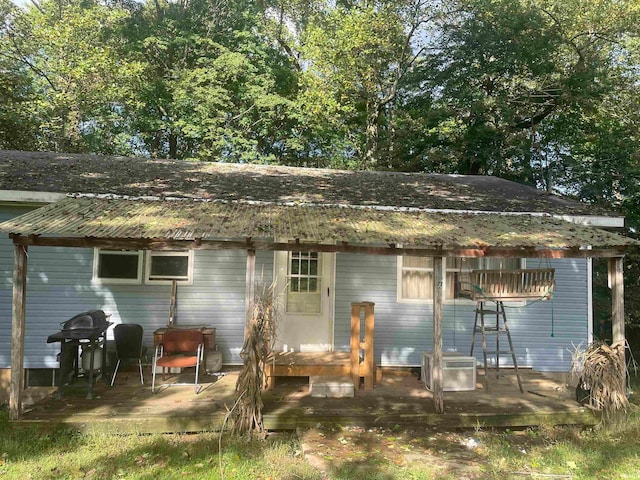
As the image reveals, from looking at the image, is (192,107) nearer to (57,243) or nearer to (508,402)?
(57,243)

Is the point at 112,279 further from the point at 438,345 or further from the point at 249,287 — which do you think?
the point at 438,345

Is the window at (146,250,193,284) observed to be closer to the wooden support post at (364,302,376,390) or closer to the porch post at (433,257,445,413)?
the wooden support post at (364,302,376,390)

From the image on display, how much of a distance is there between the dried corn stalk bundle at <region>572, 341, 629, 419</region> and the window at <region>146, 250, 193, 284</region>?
20.4 ft

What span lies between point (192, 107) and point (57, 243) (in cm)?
1349

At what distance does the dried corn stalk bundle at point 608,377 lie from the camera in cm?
557

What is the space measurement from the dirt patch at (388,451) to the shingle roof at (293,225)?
7.82 feet

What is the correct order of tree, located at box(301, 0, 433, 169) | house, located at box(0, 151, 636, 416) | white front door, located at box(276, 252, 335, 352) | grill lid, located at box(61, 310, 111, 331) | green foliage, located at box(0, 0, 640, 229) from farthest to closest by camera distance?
tree, located at box(301, 0, 433, 169)
green foliage, located at box(0, 0, 640, 229)
white front door, located at box(276, 252, 335, 352)
house, located at box(0, 151, 636, 416)
grill lid, located at box(61, 310, 111, 331)

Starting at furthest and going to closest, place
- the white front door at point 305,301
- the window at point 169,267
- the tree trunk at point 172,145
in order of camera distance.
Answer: the tree trunk at point 172,145 < the white front door at point 305,301 < the window at point 169,267

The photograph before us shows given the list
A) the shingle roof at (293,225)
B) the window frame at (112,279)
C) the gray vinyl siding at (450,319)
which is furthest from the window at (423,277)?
the window frame at (112,279)

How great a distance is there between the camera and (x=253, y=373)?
16.4 feet

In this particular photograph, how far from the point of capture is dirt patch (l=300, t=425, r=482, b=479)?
14.7ft

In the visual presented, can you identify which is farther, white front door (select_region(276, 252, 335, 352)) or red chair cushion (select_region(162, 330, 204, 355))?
white front door (select_region(276, 252, 335, 352))

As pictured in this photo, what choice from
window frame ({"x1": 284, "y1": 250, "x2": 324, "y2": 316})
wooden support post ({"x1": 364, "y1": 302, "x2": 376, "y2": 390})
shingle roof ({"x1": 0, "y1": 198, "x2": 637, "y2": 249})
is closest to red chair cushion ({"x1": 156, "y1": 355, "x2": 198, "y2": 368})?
shingle roof ({"x1": 0, "y1": 198, "x2": 637, "y2": 249})

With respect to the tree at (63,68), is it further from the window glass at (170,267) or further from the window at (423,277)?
the window at (423,277)
